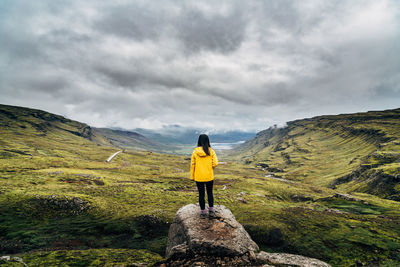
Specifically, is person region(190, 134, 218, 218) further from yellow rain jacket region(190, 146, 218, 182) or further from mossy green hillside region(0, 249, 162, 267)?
mossy green hillside region(0, 249, 162, 267)

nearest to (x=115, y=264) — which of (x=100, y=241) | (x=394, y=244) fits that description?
(x=100, y=241)

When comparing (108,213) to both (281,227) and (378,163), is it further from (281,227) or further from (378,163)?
(378,163)

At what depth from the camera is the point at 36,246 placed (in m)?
19.9

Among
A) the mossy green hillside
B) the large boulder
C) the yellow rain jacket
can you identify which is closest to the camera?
the large boulder

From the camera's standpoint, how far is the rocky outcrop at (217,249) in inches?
470

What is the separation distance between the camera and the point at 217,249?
12.5 metres

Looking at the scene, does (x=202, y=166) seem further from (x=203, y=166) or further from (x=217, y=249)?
(x=217, y=249)

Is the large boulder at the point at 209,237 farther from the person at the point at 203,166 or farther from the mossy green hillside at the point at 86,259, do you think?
the mossy green hillside at the point at 86,259

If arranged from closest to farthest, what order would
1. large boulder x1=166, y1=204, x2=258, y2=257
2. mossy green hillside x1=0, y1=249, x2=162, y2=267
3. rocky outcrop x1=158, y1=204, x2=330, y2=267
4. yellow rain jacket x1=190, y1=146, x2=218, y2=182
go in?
rocky outcrop x1=158, y1=204, x2=330, y2=267, large boulder x1=166, y1=204, x2=258, y2=257, mossy green hillside x1=0, y1=249, x2=162, y2=267, yellow rain jacket x1=190, y1=146, x2=218, y2=182

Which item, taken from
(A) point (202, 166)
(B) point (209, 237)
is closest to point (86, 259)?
(B) point (209, 237)

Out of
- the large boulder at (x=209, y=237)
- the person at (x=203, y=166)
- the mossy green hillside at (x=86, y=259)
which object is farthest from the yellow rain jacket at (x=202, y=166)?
the mossy green hillside at (x=86, y=259)

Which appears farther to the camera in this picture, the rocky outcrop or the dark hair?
the dark hair

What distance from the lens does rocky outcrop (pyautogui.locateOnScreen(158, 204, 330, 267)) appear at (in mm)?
11938

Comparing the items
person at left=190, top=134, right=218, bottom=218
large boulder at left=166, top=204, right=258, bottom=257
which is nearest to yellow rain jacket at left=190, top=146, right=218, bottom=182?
person at left=190, top=134, right=218, bottom=218
